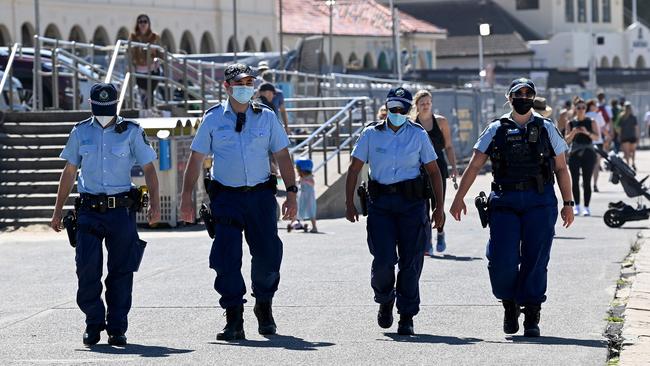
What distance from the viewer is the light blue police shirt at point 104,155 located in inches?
391

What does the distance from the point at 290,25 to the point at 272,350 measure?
64.1 meters

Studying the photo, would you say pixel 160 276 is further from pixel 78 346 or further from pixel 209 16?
pixel 209 16

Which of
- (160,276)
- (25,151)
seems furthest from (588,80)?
(160,276)

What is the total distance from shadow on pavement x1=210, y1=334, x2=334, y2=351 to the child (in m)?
9.24

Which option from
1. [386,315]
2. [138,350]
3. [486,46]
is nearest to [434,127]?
[386,315]

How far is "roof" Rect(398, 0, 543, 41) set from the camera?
95.9 metres

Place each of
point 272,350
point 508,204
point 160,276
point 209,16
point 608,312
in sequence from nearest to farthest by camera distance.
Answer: point 272,350 → point 508,204 → point 608,312 → point 160,276 → point 209,16

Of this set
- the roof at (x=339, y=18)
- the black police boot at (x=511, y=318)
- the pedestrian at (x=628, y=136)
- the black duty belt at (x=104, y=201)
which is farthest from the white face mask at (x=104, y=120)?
the roof at (x=339, y=18)

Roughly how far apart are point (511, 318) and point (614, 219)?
9620 millimetres

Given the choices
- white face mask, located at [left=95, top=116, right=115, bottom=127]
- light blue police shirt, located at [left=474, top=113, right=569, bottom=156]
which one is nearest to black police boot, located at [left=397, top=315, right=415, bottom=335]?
light blue police shirt, located at [left=474, top=113, right=569, bottom=156]

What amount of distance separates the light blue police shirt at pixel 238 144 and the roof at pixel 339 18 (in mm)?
61780

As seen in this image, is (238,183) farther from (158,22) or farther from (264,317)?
(158,22)

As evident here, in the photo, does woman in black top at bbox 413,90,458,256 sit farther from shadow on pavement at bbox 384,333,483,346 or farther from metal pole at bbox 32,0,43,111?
metal pole at bbox 32,0,43,111

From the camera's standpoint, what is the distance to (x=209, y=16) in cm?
6328
